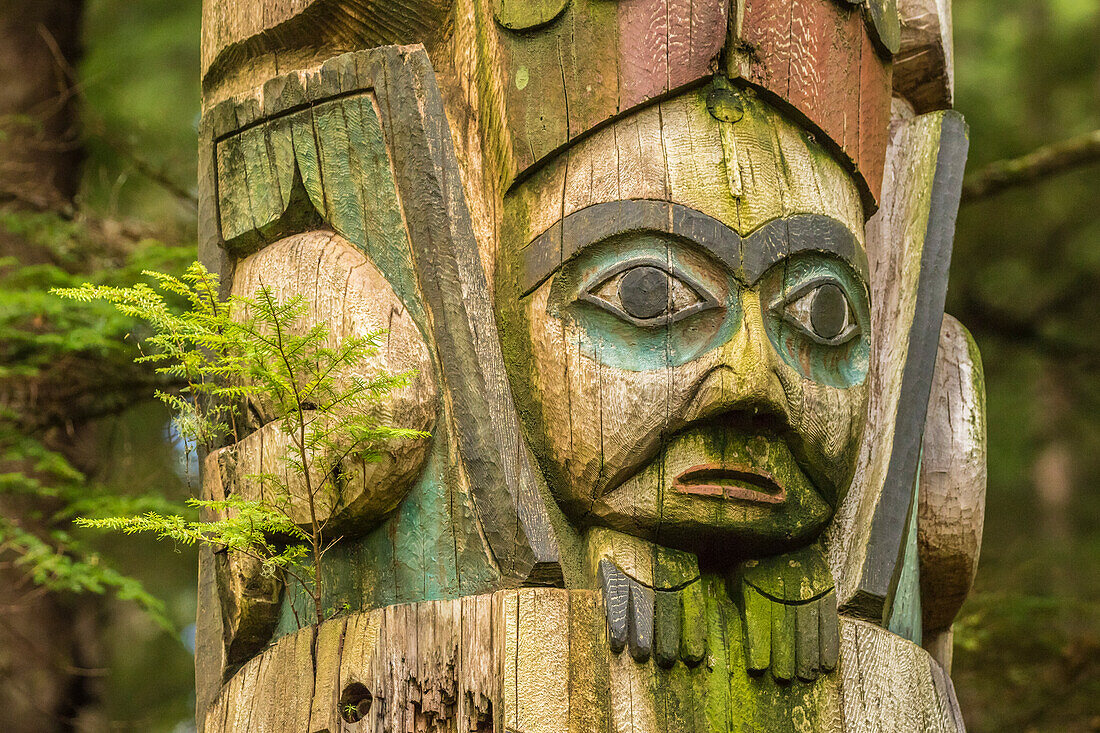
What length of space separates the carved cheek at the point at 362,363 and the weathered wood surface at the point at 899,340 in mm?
1330

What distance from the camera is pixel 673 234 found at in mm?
3717

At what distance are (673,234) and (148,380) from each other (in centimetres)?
399

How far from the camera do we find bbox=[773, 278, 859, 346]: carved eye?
3812mm

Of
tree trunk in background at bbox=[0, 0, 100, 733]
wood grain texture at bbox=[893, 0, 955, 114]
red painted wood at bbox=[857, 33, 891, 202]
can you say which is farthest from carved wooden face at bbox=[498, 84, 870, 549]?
tree trunk in background at bbox=[0, 0, 100, 733]

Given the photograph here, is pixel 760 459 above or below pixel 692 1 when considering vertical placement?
below

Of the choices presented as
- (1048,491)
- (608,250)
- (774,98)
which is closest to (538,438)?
(608,250)

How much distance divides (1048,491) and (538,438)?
8.14m

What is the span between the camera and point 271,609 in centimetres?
397

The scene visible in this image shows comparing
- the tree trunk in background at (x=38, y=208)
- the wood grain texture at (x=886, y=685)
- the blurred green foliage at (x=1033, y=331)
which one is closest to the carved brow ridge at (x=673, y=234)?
the wood grain texture at (x=886, y=685)

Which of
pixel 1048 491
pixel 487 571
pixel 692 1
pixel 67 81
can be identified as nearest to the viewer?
pixel 487 571

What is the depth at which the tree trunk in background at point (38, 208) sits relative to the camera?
7.10 m

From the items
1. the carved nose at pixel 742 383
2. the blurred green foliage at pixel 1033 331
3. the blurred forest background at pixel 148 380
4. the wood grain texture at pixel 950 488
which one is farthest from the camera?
the blurred green foliage at pixel 1033 331

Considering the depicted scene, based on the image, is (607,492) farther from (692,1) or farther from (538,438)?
(692,1)

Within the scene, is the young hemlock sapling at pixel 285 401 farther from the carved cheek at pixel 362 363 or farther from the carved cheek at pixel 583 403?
the carved cheek at pixel 583 403
